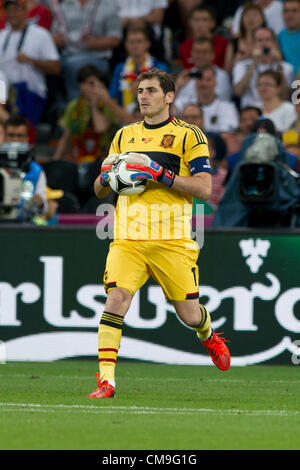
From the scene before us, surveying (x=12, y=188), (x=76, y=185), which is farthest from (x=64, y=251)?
(x=76, y=185)

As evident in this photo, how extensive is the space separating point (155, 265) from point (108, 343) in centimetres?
75

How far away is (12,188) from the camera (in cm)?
1020

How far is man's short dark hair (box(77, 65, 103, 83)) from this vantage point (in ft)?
44.0

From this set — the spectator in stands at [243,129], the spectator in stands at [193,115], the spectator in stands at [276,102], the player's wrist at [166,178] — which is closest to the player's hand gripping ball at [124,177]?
the player's wrist at [166,178]

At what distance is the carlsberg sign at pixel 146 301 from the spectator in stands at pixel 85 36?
15.9 feet

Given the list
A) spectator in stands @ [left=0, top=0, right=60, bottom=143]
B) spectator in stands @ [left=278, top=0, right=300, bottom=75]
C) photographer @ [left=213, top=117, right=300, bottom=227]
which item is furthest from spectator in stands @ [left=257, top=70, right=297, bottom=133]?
A: spectator in stands @ [left=0, top=0, right=60, bottom=143]

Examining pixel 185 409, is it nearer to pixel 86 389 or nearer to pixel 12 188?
pixel 86 389

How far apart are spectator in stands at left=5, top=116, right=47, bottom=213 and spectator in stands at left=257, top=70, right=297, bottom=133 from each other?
3.13m

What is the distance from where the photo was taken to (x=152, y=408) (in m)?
6.82

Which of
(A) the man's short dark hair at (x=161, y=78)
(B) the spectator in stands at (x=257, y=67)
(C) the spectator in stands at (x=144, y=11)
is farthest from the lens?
(C) the spectator in stands at (x=144, y=11)

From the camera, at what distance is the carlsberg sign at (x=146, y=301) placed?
9.98 metres

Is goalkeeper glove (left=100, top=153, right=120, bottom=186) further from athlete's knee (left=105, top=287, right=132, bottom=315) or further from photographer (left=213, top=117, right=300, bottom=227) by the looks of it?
photographer (left=213, top=117, right=300, bottom=227)

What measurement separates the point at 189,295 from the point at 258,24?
6899 millimetres

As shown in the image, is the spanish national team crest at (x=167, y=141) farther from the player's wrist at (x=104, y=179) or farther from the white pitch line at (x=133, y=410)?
the white pitch line at (x=133, y=410)
